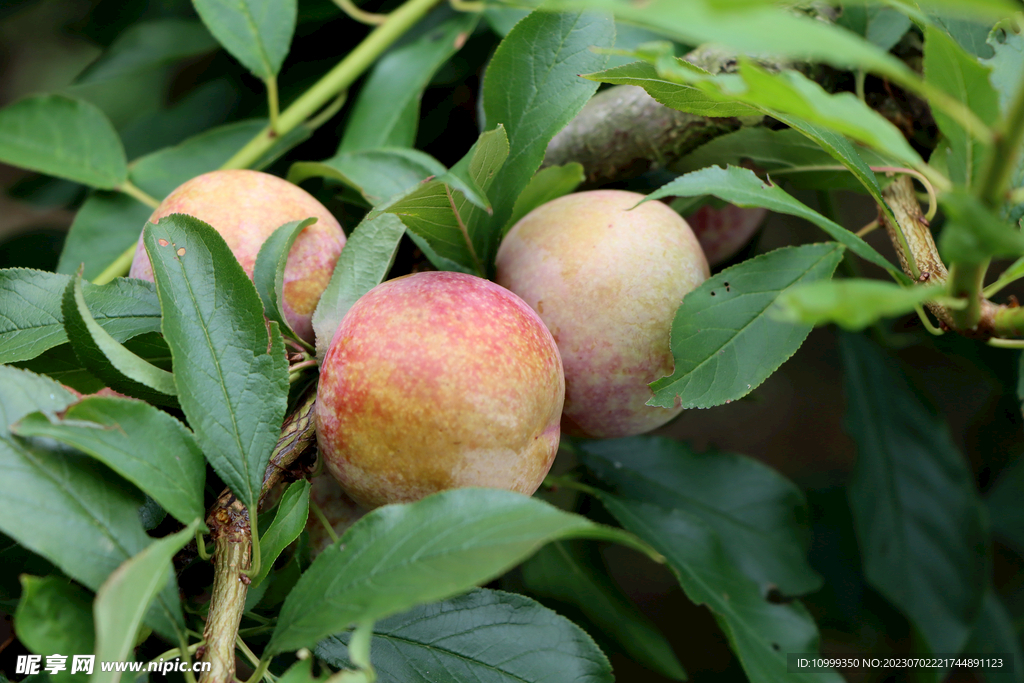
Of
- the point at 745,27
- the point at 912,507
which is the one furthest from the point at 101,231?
the point at 912,507

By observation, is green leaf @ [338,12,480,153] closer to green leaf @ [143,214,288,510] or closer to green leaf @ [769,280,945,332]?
green leaf @ [143,214,288,510]

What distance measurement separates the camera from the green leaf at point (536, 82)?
462 mm

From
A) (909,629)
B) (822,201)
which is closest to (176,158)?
(822,201)

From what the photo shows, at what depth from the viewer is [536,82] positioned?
0.48 meters

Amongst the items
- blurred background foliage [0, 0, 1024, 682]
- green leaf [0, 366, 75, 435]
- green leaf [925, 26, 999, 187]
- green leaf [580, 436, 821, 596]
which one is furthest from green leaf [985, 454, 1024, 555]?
green leaf [0, 366, 75, 435]

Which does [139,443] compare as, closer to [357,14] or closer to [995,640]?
[357,14]

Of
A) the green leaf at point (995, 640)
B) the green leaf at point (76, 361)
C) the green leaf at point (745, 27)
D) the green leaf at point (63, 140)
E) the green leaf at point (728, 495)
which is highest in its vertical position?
the green leaf at point (745, 27)

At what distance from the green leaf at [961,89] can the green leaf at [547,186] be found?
253 millimetres

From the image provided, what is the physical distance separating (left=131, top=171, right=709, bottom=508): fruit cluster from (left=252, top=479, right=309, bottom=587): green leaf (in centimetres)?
3

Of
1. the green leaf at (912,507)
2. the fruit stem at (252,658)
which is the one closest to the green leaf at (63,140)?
the fruit stem at (252,658)

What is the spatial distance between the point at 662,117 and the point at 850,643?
0.84 metres

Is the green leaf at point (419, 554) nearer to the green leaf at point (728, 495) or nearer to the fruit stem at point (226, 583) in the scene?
the fruit stem at point (226, 583)

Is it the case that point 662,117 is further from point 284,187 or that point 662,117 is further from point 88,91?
point 88,91

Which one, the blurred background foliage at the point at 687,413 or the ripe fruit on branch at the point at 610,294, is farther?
the blurred background foliage at the point at 687,413
